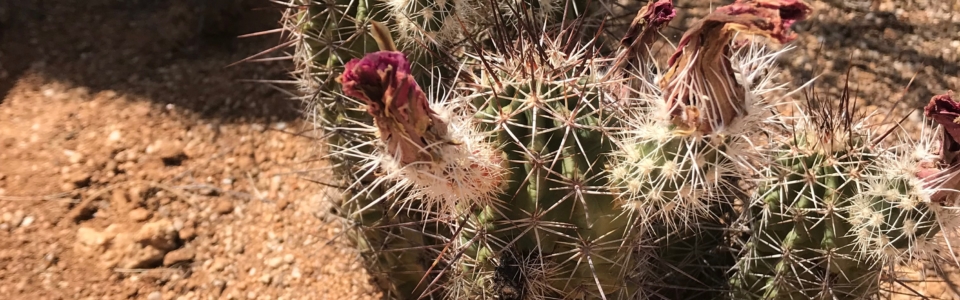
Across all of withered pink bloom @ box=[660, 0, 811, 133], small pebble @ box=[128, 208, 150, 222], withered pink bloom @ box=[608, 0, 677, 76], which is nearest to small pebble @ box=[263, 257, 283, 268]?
small pebble @ box=[128, 208, 150, 222]

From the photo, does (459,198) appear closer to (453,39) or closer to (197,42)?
(453,39)

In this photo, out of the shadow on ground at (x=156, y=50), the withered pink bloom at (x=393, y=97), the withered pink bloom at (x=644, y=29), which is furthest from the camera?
the shadow on ground at (x=156, y=50)

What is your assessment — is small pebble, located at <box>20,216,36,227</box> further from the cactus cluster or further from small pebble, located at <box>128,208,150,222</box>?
the cactus cluster

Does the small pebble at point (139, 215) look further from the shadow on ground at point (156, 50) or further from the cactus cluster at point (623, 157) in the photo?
the cactus cluster at point (623, 157)

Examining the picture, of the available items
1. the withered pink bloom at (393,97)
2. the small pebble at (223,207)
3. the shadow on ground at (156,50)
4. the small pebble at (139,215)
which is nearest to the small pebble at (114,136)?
the shadow on ground at (156,50)

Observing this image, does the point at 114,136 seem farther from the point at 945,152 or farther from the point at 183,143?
the point at 945,152

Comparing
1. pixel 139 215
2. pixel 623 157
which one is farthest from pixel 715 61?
pixel 139 215
